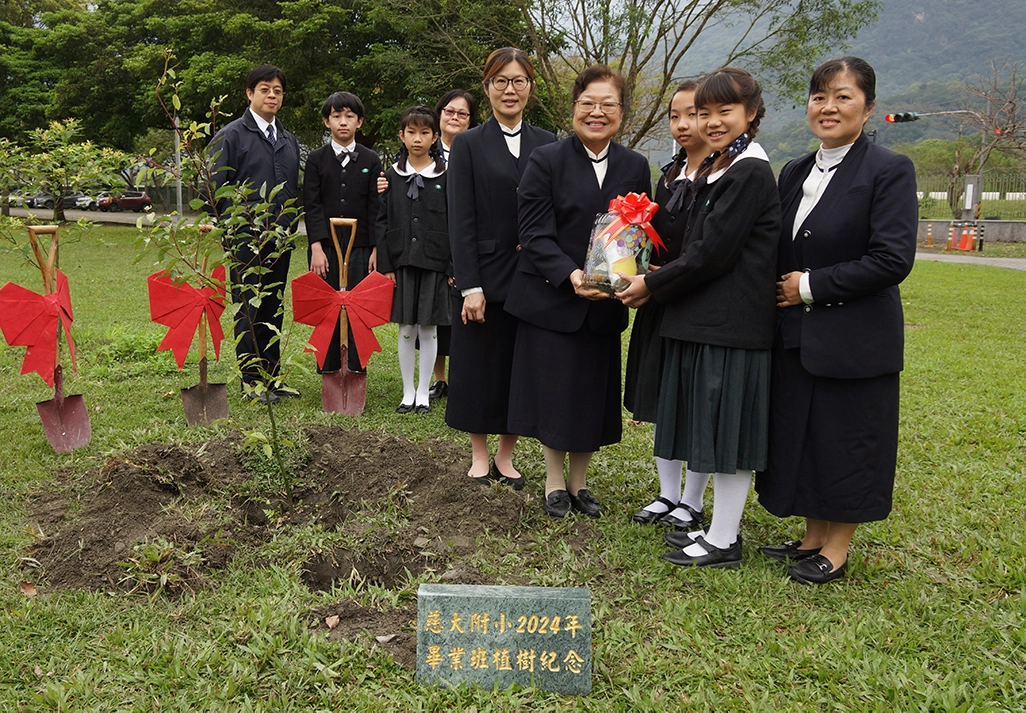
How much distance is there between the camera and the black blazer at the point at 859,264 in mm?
2496

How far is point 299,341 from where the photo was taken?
6.70 metres

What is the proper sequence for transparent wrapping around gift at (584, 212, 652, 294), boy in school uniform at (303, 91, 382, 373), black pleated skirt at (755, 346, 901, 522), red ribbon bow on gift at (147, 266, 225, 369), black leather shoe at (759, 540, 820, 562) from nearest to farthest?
black pleated skirt at (755, 346, 901, 522) < transparent wrapping around gift at (584, 212, 652, 294) < black leather shoe at (759, 540, 820, 562) < red ribbon bow on gift at (147, 266, 225, 369) < boy in school uniform at (303, 91, 382, 373)

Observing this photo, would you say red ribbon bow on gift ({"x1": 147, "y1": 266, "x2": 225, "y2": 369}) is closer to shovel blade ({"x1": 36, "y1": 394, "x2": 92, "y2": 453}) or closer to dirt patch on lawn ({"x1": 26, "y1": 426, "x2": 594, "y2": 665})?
shovel blade ({"x1": 36, "y1": 394, "x2": 92, "y2": 453})

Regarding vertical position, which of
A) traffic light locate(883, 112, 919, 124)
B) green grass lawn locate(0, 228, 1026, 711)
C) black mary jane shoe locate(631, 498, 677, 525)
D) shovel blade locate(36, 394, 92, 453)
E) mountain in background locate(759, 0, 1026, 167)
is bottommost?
green grass lawn locate(0, 228, 1026, 711)

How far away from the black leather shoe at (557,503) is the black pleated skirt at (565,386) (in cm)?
27

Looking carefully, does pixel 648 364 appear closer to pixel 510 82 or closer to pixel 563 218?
pixel 563 218

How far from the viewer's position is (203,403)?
172 inches

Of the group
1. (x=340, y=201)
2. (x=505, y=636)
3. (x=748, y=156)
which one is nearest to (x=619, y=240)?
(x=748, y=156)

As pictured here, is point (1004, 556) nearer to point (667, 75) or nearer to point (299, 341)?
point (299, 341)

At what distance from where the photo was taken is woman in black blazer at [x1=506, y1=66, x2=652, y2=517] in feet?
9.91

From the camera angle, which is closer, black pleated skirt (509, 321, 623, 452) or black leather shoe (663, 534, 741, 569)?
black leather shoe (663, 534, 741, 569)

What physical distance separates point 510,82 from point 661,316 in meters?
1.11

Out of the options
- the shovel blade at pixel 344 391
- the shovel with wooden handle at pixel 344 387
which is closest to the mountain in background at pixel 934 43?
the shovel with wooden handle at pixel 344 387

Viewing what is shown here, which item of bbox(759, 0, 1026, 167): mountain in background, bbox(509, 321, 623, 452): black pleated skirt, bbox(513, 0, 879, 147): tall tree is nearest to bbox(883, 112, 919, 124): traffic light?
bbox(513, 0, 879, 147): tall tree
